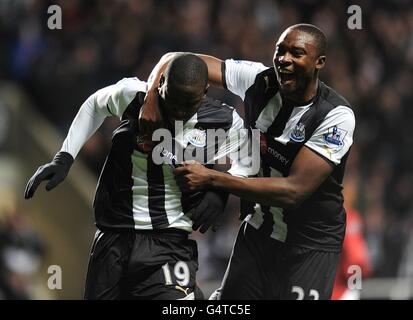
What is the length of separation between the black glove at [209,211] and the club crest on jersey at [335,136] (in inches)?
22.7

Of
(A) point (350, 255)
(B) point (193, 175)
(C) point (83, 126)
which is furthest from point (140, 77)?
(B) point (193, 175)

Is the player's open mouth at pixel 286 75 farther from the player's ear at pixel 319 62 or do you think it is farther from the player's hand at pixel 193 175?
the player's hand at pixel 193 175

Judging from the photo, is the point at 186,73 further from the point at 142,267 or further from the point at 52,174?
the point at 142,267

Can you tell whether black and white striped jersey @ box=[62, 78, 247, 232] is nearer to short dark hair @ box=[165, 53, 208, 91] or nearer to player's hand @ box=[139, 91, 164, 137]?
player's hand @ box=[139, 91, 164, 137]

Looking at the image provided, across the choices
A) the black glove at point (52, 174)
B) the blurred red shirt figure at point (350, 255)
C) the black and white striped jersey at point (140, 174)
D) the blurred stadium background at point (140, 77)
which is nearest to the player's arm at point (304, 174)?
the black and white striped jersey at point (140, 174)

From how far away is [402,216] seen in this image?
951 centimetres

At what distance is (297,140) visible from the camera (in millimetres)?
4867

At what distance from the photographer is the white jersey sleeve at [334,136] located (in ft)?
15.7

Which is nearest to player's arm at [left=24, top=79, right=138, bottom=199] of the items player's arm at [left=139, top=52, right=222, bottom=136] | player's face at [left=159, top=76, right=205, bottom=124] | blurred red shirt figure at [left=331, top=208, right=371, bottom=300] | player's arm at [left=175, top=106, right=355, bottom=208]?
player's arm at [left=139, top=52, right=222, bottom=136]

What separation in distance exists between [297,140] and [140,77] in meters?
3.82

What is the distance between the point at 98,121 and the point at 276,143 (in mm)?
869

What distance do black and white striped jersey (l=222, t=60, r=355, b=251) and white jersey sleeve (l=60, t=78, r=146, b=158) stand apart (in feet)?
1.76
